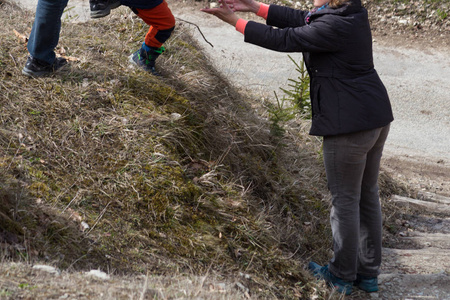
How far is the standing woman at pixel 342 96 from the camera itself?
3.29 metres

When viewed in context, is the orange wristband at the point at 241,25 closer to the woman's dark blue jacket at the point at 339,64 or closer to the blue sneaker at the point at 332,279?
the woman's dark blue jacket at the point at 339,64

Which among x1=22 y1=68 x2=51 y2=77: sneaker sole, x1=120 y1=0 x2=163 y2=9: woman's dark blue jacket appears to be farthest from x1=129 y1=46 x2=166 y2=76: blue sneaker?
x1=22 y1=68 x2=51 y2=77: sneaker sole

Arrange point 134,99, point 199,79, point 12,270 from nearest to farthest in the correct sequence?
point 12,270, point 134,99, point 199,79

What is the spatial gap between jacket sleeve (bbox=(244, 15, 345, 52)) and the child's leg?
112cm

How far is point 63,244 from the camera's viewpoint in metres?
3.10

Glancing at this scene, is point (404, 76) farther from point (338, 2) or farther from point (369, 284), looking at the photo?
point (338, 2)

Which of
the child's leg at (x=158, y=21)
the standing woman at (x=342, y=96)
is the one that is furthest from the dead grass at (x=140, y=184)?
the standing woman at (x=342, y=96)

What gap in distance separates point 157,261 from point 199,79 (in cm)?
225

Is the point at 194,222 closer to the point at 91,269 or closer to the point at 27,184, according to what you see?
the point at 91,269

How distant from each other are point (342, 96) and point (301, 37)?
1.54 ft

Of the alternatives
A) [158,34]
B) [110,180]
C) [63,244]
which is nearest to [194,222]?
[110,180]

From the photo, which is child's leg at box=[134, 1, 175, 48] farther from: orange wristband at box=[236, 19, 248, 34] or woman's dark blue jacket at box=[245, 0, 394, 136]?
woman's dark blue jacket at box=[245, 0, 394, 136]

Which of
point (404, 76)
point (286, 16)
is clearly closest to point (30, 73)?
point (286, 16)

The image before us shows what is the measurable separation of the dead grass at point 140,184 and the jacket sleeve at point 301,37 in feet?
3.69
